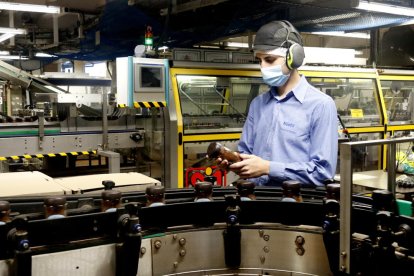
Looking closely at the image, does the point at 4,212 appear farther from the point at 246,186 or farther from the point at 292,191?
the point at 292,191

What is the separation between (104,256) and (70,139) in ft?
10.3

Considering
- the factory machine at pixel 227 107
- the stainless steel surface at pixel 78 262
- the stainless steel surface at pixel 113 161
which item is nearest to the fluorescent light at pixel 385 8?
the factory machine at pixel 227 107

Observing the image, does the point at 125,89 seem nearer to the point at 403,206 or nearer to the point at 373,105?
the point at 403,206

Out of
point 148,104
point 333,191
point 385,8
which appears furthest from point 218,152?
point 385,8

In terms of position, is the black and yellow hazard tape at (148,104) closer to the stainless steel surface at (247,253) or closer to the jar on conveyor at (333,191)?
the stainless steel surface at (247,253)

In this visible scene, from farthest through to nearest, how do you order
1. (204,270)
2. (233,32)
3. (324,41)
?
(324,41)
(233,32)
(204,270)

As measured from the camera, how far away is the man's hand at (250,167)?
5.24 ft

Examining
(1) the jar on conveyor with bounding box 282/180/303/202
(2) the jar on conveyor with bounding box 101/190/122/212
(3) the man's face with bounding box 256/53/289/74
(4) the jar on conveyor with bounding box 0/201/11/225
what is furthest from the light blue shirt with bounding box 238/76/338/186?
(4) the jar on conveyor with bounding box 0/201/11/225

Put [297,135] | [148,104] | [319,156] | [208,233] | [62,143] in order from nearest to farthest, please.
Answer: [208,233] → [319,156] → [297,135] → [148,104] → [62,143]

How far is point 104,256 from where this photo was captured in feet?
3.45

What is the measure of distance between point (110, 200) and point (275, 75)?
3.60ft

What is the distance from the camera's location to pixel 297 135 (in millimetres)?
1844

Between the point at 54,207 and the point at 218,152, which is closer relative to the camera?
the point at 54,207

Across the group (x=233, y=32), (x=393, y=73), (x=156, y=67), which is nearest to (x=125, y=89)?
(x=156, y=67)
